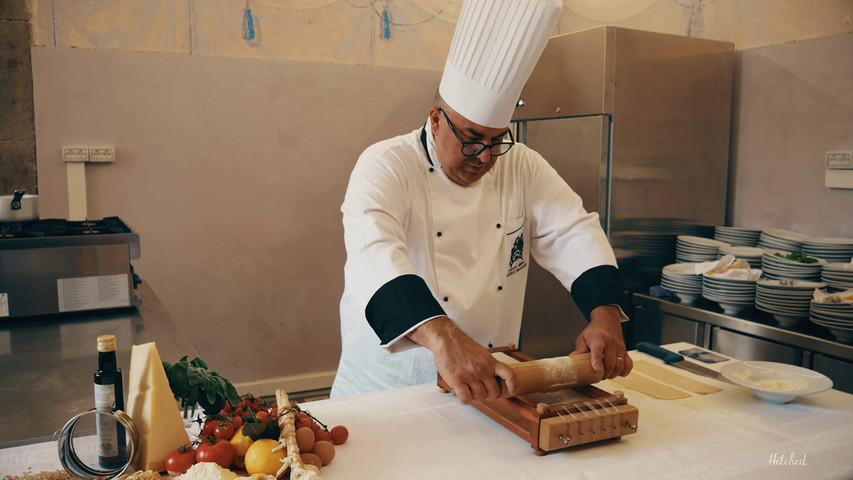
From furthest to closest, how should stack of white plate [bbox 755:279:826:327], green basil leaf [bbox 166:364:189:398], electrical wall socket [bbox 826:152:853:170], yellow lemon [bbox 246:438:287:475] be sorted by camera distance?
electrical wall socket [bbox 826:152:853:170] → stack of white plate [bbox 755:279:826:327] → green basil leaf [bbox 166:364:189:398] → yellow lemon [bbox 246:438:287:475]

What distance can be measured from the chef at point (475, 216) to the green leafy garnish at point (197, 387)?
0.45 meters

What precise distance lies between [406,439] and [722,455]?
66cm

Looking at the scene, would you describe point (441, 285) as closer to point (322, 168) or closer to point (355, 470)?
point (355, 470)

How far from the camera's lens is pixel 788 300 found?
2.62 metres

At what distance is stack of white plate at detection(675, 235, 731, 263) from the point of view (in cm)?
324

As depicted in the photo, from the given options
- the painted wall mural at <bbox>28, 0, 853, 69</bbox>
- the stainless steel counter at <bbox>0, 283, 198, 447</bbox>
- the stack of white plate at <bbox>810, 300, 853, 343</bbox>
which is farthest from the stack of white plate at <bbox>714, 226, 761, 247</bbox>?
the stainless steel counter at <bbox>0, 283, 198, 447</bbox>

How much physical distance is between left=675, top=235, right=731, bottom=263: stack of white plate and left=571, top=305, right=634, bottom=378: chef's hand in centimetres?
174

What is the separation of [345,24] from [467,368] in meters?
3.11

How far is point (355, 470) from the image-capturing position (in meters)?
1.24

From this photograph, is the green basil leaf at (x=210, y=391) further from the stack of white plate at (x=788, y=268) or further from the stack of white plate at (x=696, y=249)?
the stack of white plate at (x=696, y=249)

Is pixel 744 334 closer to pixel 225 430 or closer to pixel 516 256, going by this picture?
pixel 516 256

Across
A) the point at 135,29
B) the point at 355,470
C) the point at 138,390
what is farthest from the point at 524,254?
the point at 135,29

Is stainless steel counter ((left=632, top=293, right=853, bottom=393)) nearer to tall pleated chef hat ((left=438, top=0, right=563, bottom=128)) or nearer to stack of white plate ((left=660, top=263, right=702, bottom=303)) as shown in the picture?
stack of white plate ((left=660, top=263, right=702, bottom=303))

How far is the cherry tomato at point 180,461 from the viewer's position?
3.71ft
